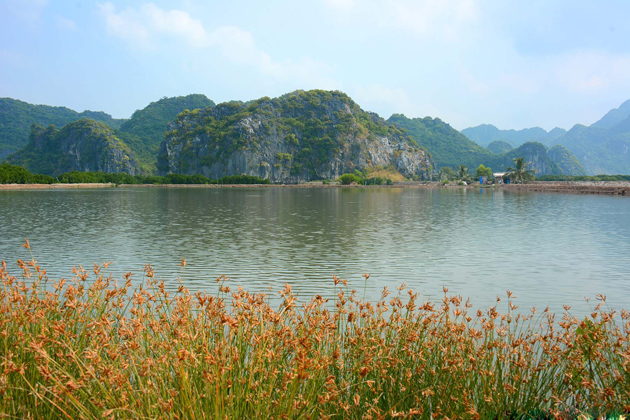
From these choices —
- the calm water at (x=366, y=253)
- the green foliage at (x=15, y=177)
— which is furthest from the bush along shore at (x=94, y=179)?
the calm water at (x=366, y=253)

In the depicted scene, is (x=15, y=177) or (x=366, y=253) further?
(x=15, y=177)

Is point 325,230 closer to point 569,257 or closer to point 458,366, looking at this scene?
point 569,257

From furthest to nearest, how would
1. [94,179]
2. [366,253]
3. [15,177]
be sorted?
[94,179]
[15,177]
[366,253]

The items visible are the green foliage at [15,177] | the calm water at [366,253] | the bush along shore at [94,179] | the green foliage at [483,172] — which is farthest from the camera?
the green foliage at [483,172]

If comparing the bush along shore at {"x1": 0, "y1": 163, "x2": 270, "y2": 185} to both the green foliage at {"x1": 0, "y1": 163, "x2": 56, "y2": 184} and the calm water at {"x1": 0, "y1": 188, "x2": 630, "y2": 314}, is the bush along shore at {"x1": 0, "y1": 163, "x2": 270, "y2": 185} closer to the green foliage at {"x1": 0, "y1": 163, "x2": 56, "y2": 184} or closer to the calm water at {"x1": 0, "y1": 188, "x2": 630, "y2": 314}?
the green foliage at {"x1": 0, "y1": 163, "x2": 56, "y2": 184}

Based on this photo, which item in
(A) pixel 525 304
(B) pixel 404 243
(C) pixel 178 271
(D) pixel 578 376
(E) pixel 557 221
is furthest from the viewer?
(E) pixel 557 221

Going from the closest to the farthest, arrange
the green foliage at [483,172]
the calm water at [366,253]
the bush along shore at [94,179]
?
1. the calm water at [366,253]
2. the bush along shore at [94,179]
3. the green foliage at [483,172]

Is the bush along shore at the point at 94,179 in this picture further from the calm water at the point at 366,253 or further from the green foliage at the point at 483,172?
the calm water at the point at 366,253

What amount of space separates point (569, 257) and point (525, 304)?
30.9ft

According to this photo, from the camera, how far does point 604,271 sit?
56.2 feet

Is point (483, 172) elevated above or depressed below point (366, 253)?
above

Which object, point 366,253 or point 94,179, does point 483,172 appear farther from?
point 366,253

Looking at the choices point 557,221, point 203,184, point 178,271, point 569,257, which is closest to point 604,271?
point 569,257

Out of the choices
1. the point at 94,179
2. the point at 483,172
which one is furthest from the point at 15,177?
the point at 483,172
